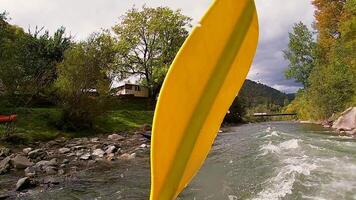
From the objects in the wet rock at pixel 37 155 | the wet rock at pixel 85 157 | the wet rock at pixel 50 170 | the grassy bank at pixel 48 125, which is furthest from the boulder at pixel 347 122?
the wet rock at pixel 50 170

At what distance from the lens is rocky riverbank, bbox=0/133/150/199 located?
27.7 feet

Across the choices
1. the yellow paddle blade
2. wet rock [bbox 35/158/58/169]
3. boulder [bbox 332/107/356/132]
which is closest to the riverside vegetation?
wet rock [bbox 35/158/58/169]

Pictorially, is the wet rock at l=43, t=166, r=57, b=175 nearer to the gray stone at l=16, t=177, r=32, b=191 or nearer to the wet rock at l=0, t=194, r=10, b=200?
the gray stone at l=16, t=177, r=32, b=191

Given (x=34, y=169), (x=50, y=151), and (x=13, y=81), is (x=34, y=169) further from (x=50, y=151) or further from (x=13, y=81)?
(x=13, y=81)

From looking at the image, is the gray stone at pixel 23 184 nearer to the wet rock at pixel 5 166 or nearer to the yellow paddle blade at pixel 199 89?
the wet rock at pixel 5 166

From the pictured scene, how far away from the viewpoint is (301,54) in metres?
41.0

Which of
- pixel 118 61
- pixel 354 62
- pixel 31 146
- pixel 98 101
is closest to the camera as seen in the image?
pixel 31 146

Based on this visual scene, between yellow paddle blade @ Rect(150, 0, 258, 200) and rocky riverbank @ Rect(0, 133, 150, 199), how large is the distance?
7.55 meters

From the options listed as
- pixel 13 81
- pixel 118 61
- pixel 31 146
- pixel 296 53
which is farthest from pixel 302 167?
pixel 296 53

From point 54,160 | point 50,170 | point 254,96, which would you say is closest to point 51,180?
point 50,170

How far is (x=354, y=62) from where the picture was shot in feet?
84.7

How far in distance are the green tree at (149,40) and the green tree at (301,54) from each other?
13939 millimetres

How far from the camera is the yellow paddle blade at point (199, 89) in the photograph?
2.59 ft

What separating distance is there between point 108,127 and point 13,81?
585 cm
